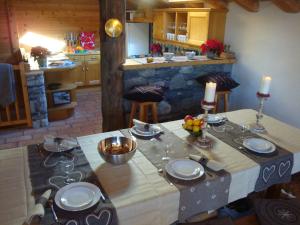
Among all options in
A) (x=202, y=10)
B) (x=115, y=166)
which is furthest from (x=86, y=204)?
(x=202, y=10)

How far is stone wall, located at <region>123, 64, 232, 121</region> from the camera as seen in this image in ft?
11.4

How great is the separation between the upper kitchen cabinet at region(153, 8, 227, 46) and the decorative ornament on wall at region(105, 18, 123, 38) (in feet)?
5.18

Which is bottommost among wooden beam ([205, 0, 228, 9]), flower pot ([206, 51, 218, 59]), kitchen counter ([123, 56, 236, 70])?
kitchen counter ([123, 56, 236, 70])

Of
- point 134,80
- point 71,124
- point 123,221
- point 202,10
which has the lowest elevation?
point 71,124

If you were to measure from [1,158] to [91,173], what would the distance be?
0.58 m

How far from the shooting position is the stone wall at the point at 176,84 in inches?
136

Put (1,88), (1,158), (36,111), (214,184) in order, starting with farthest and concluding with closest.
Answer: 1. (36,111)
2. (1,88)
3. (1,158)
4. (214,184)

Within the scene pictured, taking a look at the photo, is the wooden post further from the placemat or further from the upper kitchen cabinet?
the placemat

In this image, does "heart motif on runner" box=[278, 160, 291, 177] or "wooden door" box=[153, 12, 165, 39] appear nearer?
"heart motif on runner" box=[278, 160, 291, 177]

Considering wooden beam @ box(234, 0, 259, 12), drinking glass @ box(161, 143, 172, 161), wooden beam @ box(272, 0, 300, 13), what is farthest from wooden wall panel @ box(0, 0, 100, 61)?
drinking glass @ box(161, 143, 172, 161)

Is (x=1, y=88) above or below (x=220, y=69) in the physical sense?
below

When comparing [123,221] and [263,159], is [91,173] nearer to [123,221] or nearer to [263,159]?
[123,221]

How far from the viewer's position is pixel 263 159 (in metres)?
1.67

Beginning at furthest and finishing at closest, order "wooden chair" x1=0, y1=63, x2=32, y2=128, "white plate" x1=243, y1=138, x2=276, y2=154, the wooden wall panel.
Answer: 1. the wooden wall panel
2. "wooden chair" x1=0, y1=63, x2=32, y2=128
3. "white plate" x1=243, y1=138, x2=276, y2=154
